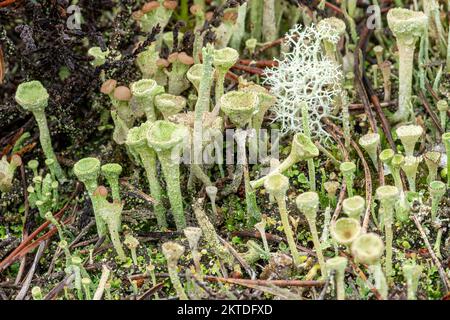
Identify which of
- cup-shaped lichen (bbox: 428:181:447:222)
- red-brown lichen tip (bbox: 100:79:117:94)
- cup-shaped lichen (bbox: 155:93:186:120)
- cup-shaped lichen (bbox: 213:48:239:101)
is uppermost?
cup-shaped lichen (bbox: 213:48:239:101)

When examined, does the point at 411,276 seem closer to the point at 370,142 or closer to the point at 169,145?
the point at 370,142

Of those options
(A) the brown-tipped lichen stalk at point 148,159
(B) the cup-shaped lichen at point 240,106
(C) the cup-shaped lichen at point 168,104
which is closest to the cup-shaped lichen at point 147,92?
(C) the cup-shaped lichen at point 168,104

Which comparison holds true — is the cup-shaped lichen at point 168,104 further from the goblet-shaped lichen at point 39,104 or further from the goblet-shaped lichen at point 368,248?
the goblet-shaped lichen at point 368,248

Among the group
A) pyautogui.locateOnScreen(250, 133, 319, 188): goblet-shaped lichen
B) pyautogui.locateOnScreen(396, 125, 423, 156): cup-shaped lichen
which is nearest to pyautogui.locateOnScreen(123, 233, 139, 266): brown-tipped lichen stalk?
pyautogui.locateOnScreen(250, 133, 319, 188): goblet-shaped lichen

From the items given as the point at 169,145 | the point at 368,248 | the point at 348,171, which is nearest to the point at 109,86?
the point at 169,145

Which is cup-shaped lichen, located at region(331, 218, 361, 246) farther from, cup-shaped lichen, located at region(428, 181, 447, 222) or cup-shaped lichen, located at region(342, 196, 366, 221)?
cup-shaped lichen, located at region(428, 181, 447, 222)
